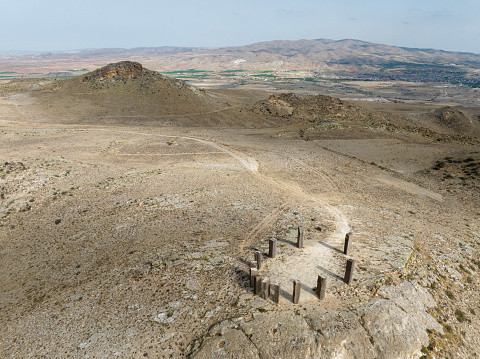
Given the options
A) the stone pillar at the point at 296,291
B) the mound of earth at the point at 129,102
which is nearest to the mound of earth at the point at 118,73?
the mound of earth at the point at 129,102

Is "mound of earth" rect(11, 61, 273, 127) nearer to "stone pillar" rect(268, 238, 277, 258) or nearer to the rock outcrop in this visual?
"stone pillar" rect(268, 238, 277, 258)

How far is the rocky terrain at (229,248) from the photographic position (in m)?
11.0

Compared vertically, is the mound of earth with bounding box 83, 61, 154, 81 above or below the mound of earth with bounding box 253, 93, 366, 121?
above

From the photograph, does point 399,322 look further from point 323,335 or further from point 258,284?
point 258,284

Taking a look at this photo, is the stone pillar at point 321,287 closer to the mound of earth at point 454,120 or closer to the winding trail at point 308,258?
the winding trail at point 308,258

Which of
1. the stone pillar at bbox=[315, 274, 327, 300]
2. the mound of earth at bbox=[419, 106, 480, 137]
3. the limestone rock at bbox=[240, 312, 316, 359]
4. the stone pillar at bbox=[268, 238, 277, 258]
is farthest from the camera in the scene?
the mound of earth at bbox=[419, 106, 480, 137]

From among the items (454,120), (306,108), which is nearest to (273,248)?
(306,108)

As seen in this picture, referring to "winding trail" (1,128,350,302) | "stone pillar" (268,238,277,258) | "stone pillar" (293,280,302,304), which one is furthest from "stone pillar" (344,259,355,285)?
"stone pillar" (268,238,277,258)

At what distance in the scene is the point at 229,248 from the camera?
1602cm

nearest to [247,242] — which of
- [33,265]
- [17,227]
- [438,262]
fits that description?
[438,262]

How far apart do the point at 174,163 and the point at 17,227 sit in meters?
16.2

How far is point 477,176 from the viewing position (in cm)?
2877

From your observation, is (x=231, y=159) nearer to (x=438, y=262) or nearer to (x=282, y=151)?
(x=282, y=151)

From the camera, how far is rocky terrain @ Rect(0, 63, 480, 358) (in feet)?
36.1
